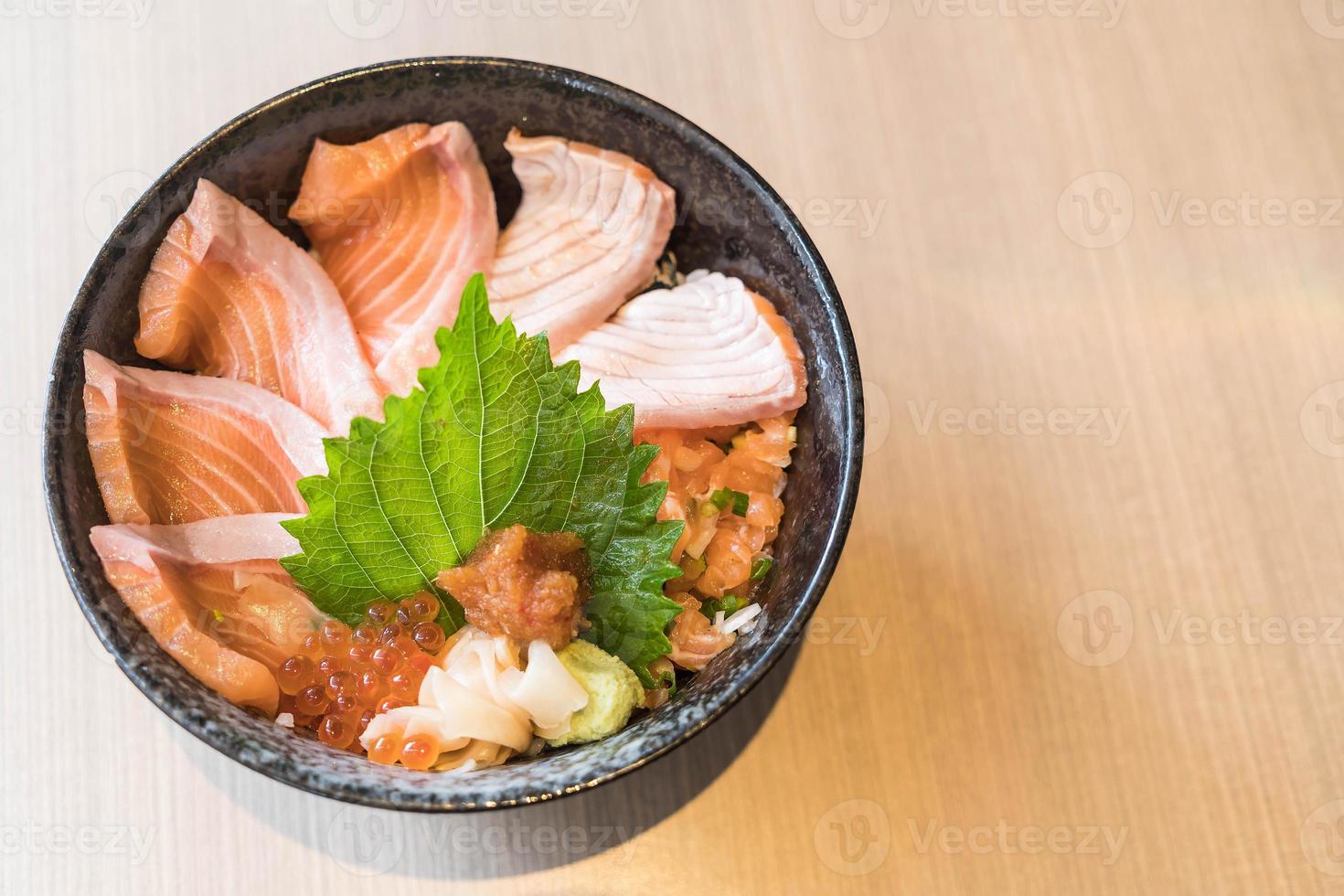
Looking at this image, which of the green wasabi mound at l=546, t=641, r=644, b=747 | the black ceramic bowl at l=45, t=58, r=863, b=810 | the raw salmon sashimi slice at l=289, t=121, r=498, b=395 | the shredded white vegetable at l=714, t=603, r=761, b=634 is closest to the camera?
the black ceramic bowl at l=45, t=58, r=863, b=810

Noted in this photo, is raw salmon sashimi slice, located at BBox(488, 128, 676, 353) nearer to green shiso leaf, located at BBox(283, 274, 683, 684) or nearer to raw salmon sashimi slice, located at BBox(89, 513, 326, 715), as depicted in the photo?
green shiso leaf, located at BBox(283, 274, 683, 684)

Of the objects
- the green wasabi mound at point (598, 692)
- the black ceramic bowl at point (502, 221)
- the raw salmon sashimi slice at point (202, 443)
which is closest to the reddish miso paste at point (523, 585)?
the green wasabi mound at point (598, 692)

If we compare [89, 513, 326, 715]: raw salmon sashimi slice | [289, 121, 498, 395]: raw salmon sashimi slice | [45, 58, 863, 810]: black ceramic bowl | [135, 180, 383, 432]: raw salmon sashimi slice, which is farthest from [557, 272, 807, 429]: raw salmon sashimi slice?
[89, 513, 326, 715]: raw salmon sashimi slice

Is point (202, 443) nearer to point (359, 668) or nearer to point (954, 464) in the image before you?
point (359, 668)

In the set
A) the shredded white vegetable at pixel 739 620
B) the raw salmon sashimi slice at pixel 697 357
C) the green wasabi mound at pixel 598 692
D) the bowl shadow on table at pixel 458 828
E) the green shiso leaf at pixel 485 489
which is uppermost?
the raw salmon sashimi slice at pixel 697 357

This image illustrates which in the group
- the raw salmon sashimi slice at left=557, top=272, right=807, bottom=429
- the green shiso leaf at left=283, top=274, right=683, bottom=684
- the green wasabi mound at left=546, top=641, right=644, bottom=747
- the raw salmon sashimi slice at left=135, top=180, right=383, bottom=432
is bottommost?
the green wasabi mound at left=546, top=641, right=644, bottom=747

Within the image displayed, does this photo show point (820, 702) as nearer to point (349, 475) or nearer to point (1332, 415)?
point (349, 475)

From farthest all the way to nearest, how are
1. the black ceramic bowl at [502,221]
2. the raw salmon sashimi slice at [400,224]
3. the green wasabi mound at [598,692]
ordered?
the raw salmon sashimi slice at [400,224] → the green wasabi mound at [598,692] → the black ceramic bowl at [502,221]

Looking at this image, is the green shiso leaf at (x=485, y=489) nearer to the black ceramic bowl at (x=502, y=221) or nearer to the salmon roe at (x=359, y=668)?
the salmon roe at (x=359, y=668)
